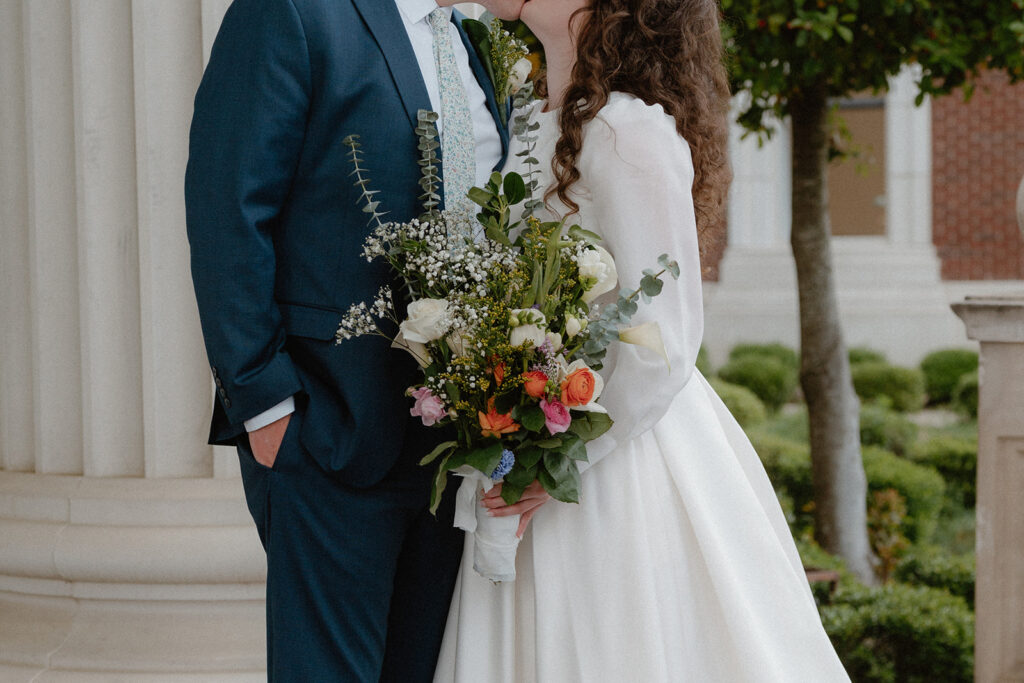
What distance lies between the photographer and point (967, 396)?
987cm

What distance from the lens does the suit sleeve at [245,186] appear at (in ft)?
5.92

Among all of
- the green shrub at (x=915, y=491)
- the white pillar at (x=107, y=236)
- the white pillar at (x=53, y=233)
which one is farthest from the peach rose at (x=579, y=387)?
the green shrub at (x=915, y=491)

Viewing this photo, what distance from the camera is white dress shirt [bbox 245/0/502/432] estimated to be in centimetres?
186

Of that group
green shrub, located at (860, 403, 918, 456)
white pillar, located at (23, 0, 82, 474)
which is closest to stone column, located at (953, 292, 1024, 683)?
white pillar, located at (23, 0, 82, 474)

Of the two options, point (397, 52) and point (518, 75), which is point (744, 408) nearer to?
point (518, 75)

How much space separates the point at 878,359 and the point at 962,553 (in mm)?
4898

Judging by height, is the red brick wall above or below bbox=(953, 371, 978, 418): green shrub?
above

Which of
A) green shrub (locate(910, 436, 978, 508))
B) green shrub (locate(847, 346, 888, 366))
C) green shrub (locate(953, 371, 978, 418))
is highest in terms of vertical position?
green shrub (locate(847, 346, 888, 366))

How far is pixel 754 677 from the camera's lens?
1.93 meters

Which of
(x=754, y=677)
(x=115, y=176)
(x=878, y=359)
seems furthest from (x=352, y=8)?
(x=878, y=359)

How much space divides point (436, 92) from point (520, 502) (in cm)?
83

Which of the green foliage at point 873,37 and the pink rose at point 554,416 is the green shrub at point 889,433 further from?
the pink rose at point 554,416

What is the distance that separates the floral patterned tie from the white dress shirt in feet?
0.05

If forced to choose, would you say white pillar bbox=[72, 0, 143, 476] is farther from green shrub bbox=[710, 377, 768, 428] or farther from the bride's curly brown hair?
green shrub bbox=[710, 377, 768, 428]
